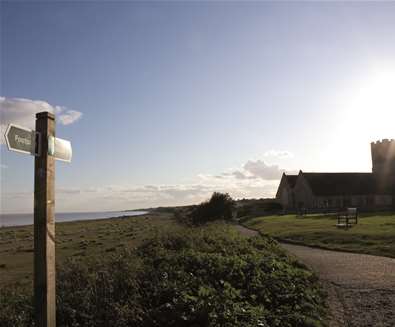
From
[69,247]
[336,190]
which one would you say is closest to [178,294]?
[69,247]

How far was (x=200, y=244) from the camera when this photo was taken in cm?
1131

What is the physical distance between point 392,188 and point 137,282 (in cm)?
5633

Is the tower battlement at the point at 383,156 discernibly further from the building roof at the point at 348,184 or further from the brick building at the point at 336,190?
the building roof at the point at 348,184

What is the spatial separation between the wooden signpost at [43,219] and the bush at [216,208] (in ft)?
114

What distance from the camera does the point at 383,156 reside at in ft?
211

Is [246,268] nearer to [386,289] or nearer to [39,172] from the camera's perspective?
[386,289]

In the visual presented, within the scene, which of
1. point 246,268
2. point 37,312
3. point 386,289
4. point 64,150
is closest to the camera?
point 37,312

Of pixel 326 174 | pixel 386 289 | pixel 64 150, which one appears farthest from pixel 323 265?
pixel 326 174

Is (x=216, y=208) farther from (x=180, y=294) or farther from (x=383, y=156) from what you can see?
(x=383, y=156)

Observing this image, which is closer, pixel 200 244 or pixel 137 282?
pixel 137 282

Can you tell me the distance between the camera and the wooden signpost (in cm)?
391

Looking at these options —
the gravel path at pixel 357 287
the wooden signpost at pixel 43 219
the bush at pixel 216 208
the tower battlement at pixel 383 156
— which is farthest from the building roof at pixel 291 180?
the wooden signpost at pixel 43 219

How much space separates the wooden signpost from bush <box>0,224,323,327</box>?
1.65 metres

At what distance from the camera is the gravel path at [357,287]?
7.30 m
